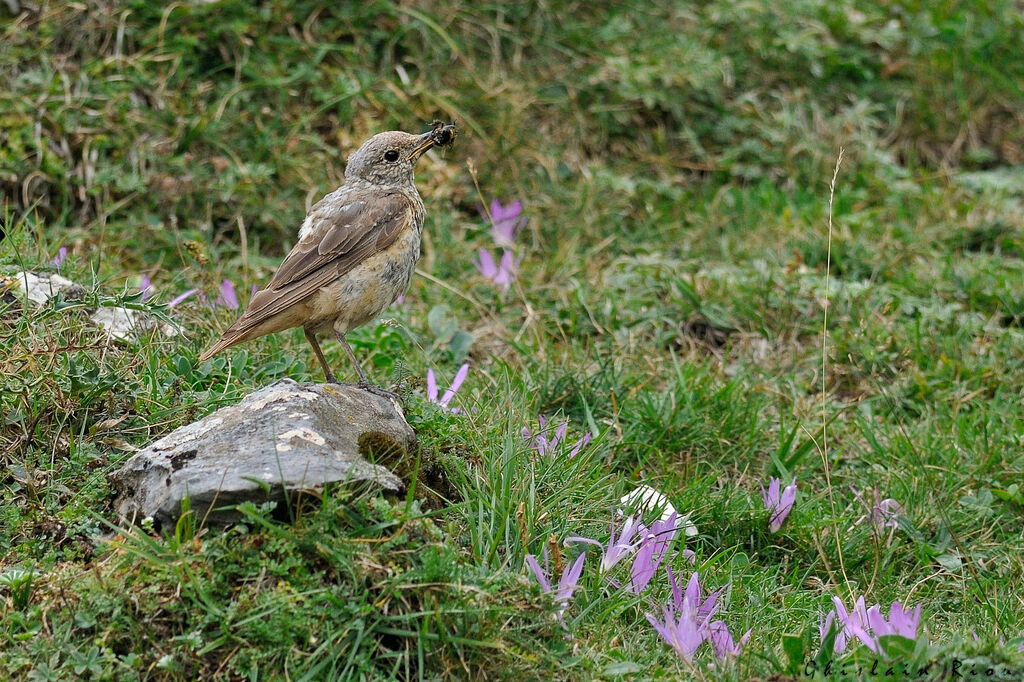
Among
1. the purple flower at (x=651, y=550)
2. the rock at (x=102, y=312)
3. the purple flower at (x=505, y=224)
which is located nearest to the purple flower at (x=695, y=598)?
the purple flower at (x=651, y=550)

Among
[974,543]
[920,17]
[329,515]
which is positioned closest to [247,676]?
[329,515]

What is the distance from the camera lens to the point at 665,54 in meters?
8.02

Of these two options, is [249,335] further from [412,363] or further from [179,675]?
[179,675]

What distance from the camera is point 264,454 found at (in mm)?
3494

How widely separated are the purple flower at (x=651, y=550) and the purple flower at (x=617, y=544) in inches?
1.4

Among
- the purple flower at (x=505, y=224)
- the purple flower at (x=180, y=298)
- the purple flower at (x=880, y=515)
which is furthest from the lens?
the purple flower at (x=505, y=224)

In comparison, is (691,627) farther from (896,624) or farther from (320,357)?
(320,357)

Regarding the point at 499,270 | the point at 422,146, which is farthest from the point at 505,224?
the point at 422,146

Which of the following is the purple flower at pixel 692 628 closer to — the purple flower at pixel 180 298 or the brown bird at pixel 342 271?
the brown bird at pixel 342 271

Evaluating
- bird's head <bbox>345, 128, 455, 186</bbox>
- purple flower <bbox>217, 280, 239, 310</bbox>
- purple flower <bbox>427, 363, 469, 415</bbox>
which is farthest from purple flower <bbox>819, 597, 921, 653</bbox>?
purple flower <bbox>217, 280, 239, 310</bbox>

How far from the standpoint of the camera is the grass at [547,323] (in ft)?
10.9

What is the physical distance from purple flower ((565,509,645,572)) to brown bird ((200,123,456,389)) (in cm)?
108

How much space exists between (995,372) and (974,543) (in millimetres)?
1379

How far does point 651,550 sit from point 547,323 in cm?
245
